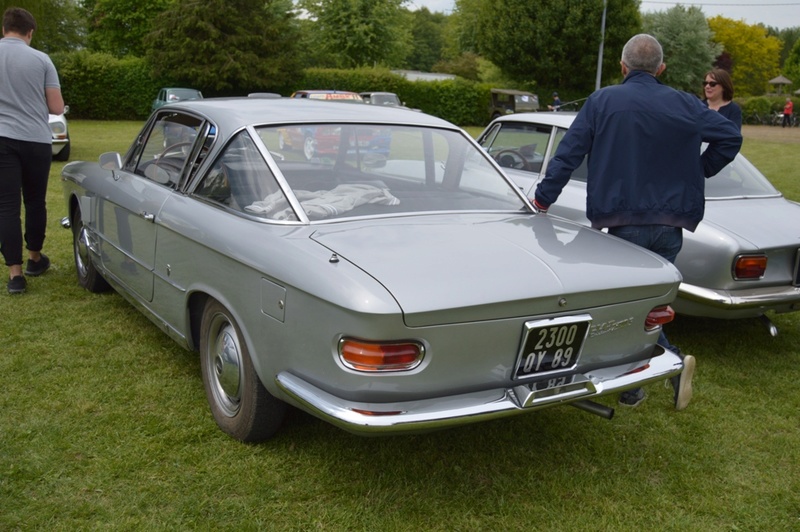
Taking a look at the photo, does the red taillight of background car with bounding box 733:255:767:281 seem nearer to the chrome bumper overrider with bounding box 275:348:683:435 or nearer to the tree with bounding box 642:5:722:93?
the chrome bumper overrider with bounding box 275:348:683:435

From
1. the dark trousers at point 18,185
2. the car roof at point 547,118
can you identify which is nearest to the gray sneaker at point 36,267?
the dark trousers at point 18,185

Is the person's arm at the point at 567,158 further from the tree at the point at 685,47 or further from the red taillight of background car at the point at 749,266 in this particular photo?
the tree at the point at 685,47

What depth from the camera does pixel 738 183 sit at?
18.3 feet

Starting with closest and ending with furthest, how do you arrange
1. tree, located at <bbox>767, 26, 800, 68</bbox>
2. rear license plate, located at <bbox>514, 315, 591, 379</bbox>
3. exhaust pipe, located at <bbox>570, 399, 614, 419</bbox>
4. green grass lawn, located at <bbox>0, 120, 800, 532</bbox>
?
1. rear license plate, located at <bbox>514, 315, 591, 379</bbox>
2. green grass lawn, located at <bbox>0, 120, 800, 532</bbox>
3. exhaust pipe, located at <bbox>570, 399, 614, 419</bbox>
4. tree, located at <bbox>767, 26, 800, 68</bbox>

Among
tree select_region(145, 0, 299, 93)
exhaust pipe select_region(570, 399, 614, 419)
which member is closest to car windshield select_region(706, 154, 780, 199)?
exhaust pipe select_region(570, 399, 614, 419)

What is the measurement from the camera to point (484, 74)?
47.7 metres

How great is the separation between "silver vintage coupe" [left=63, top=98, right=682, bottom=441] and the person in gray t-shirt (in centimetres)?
144

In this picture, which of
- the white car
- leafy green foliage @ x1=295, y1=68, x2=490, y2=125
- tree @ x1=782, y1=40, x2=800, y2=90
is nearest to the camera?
the white car

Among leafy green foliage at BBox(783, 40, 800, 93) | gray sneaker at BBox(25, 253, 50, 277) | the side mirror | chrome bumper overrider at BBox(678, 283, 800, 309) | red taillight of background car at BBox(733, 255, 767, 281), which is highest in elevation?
leafy green foliage at BBox(783, 40, 800, 93)

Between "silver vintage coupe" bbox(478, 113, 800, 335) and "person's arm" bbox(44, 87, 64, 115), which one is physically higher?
"person's arm" bbox(44, 87, 64, 115)

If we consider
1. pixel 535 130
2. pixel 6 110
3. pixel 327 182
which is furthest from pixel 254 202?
pixel 535 130

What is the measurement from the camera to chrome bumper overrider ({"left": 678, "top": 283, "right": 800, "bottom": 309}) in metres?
4.43

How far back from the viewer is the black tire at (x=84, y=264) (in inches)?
209

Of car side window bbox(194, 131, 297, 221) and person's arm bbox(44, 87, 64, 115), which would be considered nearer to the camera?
car side window bbox(194, 131, 297, 221)
